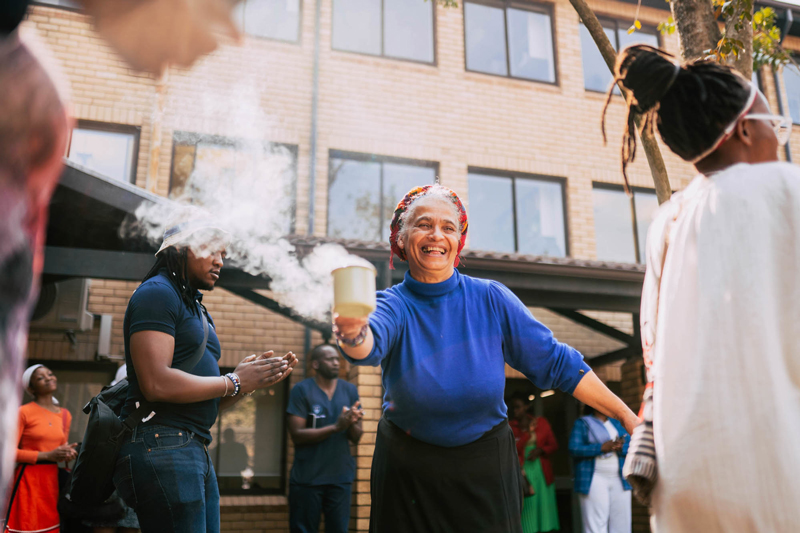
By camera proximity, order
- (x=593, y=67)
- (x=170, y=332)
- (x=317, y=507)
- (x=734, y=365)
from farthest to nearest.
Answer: (x=593, y=67), (x=317, y=507), (x=170, y=332), (x=734, y=365)

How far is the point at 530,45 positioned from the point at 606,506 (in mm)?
7492

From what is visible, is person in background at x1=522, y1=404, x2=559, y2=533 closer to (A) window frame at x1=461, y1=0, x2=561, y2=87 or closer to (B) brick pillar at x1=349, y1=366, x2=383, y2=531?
(B) brick pillar at x1=349, y1=366, x2=383, y2=531

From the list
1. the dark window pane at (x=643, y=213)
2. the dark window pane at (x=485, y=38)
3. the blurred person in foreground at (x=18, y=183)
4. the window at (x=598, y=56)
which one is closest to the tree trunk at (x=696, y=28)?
the blurred person in foreground at (x=18, y=183)

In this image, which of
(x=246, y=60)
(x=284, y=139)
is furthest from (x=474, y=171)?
(x=246, y=60)

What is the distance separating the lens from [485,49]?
11.0 m

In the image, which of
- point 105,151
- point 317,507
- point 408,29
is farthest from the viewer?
point 408,29

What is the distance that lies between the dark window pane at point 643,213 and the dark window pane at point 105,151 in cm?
784

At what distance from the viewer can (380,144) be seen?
32.2 feet

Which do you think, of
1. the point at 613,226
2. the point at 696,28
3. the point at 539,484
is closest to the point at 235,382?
the point at 696,28

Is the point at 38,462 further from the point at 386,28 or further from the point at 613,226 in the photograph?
the point at 613,226

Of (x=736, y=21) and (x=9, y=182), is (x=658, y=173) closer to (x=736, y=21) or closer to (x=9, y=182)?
(x=736, y=21)

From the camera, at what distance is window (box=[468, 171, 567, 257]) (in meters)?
10.3

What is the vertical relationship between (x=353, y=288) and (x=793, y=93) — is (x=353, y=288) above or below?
below

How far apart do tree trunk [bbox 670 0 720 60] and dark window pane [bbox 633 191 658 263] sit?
22.7 feet
